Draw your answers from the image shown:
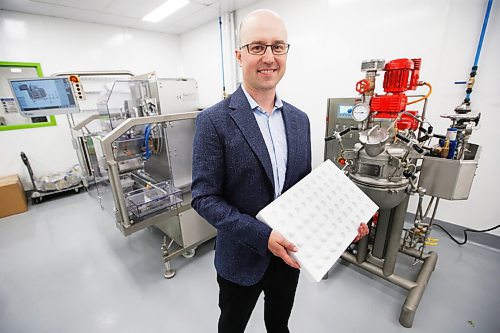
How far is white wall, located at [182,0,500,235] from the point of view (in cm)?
200

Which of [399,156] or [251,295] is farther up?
[399,156]

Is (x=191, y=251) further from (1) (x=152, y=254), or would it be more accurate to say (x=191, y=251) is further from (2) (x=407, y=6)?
(2) (x=407, y=6)

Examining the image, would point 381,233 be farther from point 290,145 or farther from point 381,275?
point 290,145

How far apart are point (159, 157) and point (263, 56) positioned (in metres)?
1.60

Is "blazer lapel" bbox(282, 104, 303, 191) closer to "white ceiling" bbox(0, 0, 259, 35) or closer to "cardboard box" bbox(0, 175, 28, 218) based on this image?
"white ceiling" bbox(0, 0, 259, 35)

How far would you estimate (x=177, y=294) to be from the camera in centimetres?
181

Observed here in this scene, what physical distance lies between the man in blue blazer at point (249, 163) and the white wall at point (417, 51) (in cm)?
217

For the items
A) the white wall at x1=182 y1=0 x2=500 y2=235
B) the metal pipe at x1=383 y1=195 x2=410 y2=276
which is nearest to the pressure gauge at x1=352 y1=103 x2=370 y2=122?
the metal pipe at x1=383 y1=195 x2=410 y2=276

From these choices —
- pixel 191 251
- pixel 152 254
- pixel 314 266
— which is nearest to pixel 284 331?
pixel 314 266

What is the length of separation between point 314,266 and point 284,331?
737 millimetres

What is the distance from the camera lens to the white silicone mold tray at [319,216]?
71cm

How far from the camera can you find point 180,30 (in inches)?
186

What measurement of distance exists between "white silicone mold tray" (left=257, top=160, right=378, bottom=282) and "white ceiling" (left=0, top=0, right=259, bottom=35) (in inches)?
141

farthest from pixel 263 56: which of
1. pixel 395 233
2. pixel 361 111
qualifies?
pixel 395 233
